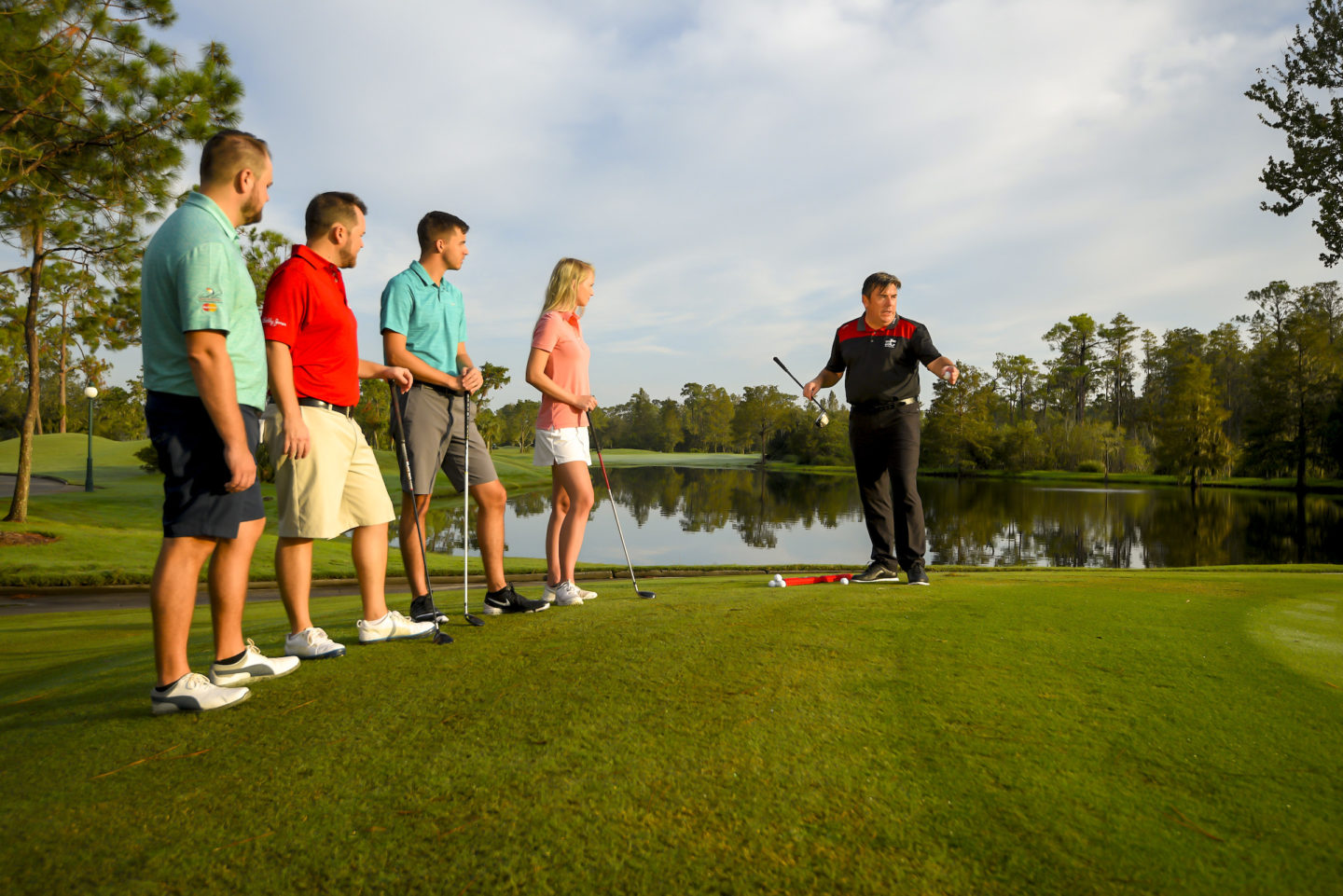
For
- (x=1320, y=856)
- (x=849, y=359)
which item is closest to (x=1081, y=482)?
(x=849, y=359)

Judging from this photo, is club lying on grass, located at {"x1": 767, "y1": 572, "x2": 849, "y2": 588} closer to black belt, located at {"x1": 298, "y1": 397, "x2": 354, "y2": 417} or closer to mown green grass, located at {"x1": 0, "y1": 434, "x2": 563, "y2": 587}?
black belt, located at {"x1": 298, "y1": 397, "x2": 354, "y2": 417}

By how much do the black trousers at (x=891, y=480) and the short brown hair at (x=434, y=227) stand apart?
3465 mm

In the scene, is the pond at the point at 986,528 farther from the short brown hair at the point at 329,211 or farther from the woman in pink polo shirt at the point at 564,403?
the short brown hair at the point at 329,211

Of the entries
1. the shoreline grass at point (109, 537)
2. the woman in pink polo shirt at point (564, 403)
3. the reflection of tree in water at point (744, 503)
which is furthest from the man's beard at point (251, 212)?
the reflection of tree in water at point (744, 503)

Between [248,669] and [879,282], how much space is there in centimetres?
506

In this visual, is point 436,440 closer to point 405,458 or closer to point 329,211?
point 405,458

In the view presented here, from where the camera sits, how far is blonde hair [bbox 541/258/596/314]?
480 centimetres

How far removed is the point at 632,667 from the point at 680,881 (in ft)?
4.48

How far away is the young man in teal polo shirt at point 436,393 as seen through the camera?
413 centimetres

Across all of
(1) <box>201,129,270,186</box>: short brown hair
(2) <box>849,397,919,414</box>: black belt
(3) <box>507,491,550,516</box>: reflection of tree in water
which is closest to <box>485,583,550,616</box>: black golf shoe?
(1) <box>201,129,270,186</box>: short brown hair

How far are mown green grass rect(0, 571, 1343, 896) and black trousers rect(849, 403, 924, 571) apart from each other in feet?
7.51

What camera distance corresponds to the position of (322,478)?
336 cm

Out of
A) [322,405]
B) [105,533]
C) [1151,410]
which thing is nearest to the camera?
[322,405]

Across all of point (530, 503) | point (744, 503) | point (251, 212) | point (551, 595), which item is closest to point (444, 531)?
point (530, 503)
